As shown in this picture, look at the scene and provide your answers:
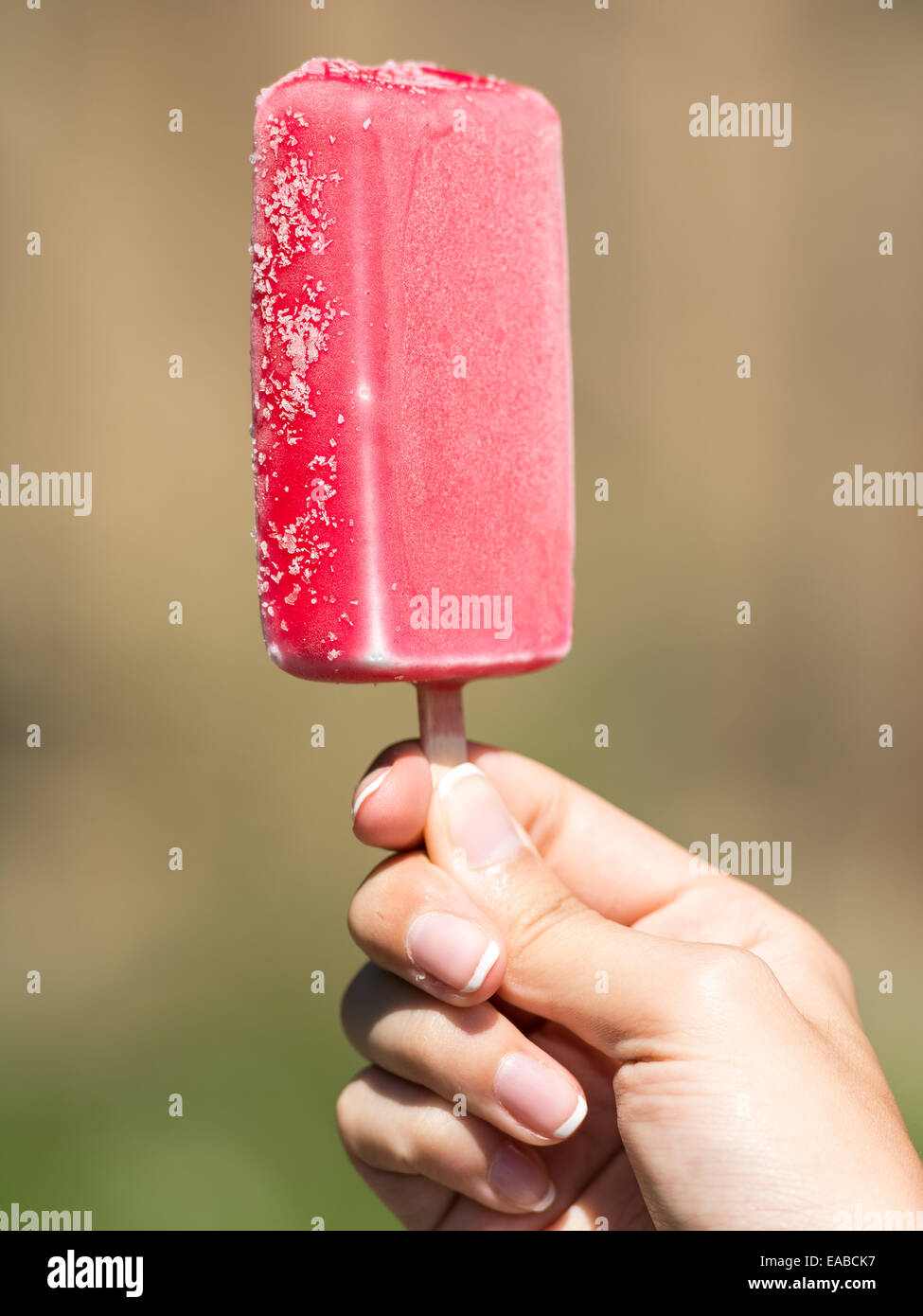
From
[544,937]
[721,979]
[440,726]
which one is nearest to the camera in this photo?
[721,979]

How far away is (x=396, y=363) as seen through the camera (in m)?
1.21

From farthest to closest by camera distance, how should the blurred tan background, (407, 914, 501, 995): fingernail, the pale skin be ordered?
the blurred tan background, (407, 914, 501, 995): fingernail, the pale skin

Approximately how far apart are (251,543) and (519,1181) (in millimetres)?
2554

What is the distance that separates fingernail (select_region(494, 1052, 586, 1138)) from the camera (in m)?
1.29

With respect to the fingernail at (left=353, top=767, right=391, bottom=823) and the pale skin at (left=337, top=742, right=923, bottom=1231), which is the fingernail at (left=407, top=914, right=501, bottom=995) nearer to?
the pale skin at (left=337, top=742, right=923, bottom=1231)

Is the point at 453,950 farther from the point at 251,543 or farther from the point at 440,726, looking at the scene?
the point at 251,543

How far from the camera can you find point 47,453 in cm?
356

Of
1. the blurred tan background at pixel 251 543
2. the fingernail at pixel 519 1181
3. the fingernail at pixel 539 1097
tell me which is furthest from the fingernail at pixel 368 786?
the blurred tan background at pixel 251 543

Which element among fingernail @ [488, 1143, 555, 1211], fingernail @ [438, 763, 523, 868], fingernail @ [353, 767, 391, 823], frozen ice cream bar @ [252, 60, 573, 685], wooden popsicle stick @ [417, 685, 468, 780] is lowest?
fingernail @ [488, 1143, 555, 1211]

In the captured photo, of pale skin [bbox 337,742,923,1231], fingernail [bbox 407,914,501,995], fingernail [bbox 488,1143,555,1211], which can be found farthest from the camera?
fingernail [bbox 488,1143,555,1211]

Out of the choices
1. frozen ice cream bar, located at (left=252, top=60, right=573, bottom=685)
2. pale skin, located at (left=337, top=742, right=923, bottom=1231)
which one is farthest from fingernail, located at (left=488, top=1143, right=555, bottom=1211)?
frozen ice cream bar, located at (left=252, top=60, right=573, bottom=685)

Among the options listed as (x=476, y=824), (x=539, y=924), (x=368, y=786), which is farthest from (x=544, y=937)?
(x=368, y=786)

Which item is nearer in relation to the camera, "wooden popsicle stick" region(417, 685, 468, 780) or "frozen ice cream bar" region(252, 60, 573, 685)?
"frozen ice cream bar" region(252, 60, 573, 685)
